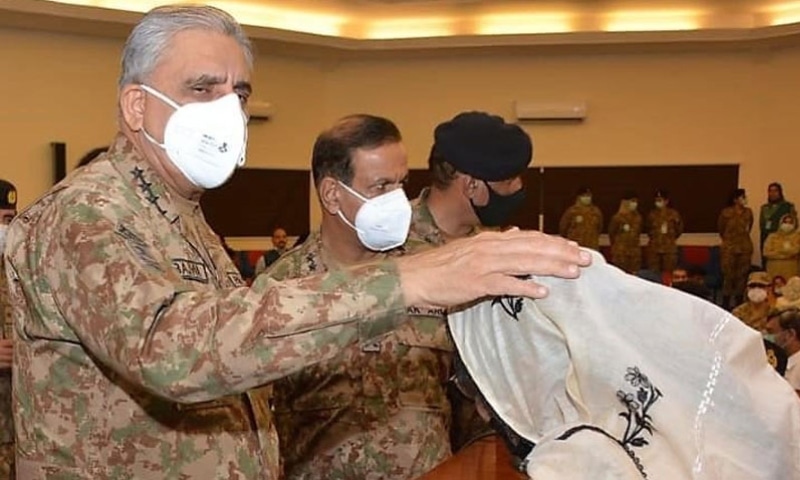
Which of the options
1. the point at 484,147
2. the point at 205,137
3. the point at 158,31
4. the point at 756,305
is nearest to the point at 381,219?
the point at 484,147

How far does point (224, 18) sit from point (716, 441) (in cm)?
95

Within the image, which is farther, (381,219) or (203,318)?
(381,219)

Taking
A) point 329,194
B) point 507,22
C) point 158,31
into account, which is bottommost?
point 329,194

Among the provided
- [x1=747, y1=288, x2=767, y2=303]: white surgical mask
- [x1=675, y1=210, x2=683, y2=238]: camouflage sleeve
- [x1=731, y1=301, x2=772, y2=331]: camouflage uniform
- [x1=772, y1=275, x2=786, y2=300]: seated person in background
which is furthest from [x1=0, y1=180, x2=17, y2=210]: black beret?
[x1=675, y1=210, x2=683, y2=238]: camouflage sleeve

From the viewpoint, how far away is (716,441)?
1.27 m

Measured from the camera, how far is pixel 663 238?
11.7 metres

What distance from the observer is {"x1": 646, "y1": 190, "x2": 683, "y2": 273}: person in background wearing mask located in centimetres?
1170

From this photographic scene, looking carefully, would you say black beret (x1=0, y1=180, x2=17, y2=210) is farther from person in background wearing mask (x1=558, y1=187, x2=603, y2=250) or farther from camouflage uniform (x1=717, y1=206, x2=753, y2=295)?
camouflage uniform (x1=717, y1=206, x2=753, y2=295)

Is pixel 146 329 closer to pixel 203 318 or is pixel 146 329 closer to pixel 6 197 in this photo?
pixel 203 318

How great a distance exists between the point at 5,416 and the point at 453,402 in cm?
178

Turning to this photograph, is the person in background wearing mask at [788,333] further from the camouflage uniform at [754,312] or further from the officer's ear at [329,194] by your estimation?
the officer's ear at [329,194]

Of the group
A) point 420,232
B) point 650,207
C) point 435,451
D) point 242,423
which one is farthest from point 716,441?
point 650,207

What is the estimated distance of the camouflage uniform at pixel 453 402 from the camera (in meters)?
2.90

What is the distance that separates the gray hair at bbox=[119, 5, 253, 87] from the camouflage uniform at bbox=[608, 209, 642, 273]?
10476mm
